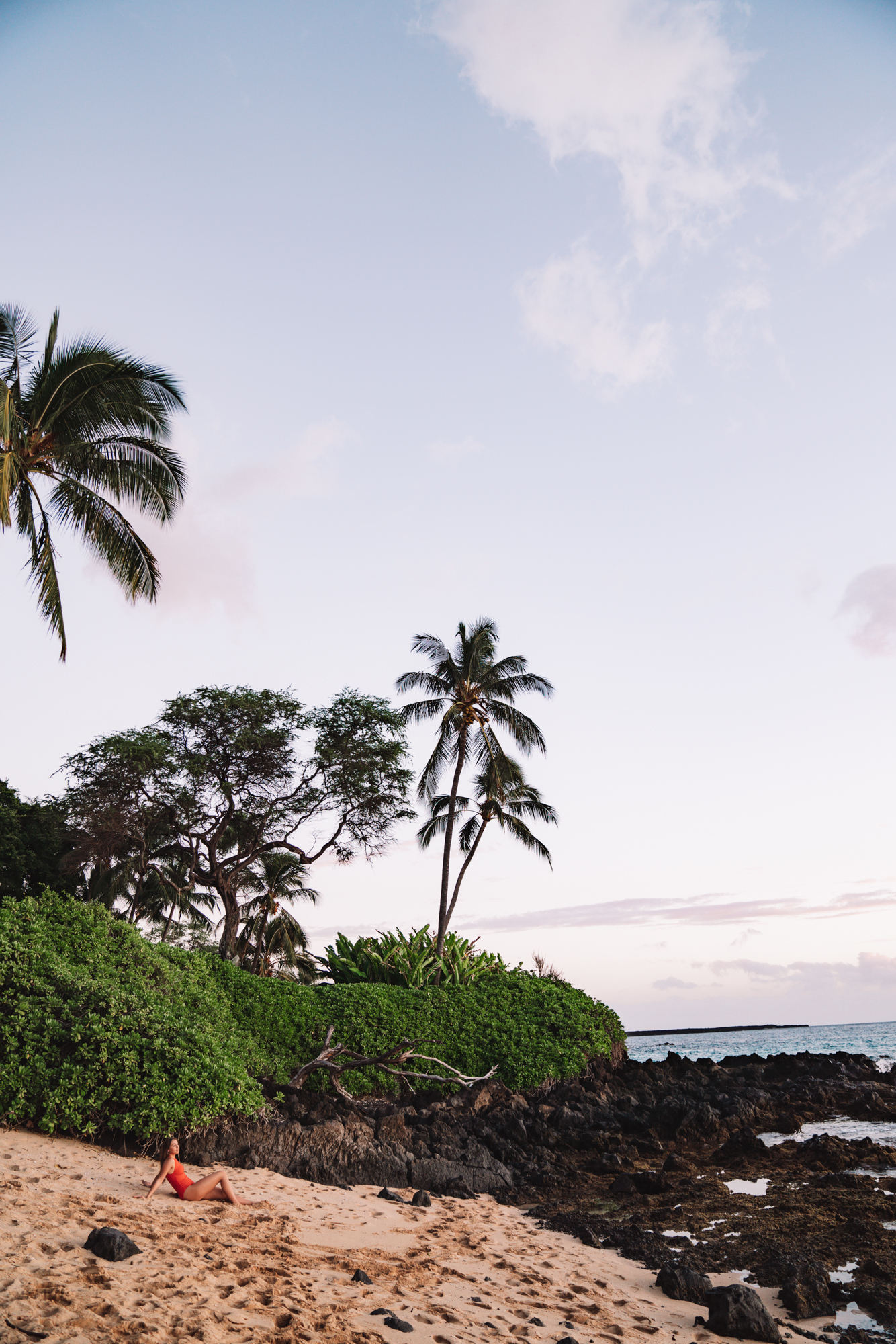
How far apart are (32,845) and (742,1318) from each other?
798 inches

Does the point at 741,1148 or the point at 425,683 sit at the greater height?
the point at 425,683

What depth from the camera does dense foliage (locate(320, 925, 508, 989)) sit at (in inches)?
803

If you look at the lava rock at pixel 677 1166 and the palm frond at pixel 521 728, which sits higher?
the palm frond at pixel 521 728

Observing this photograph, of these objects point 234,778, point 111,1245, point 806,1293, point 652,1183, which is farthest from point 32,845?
point 806,1293

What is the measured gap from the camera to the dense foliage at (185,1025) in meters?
→ 8.93

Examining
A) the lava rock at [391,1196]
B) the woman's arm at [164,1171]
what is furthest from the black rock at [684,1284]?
the woman's arm at [164,1171]

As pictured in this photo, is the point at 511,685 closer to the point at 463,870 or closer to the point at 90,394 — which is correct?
the point at 463,870

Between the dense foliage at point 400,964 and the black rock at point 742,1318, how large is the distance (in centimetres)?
1424

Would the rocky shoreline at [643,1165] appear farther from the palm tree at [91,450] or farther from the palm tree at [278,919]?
the palm tree at [278,919]

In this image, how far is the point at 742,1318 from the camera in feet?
19.2

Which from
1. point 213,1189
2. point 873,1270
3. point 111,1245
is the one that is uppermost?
point 111,1245

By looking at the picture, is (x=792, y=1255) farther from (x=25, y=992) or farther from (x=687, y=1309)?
(x=25, y=992)

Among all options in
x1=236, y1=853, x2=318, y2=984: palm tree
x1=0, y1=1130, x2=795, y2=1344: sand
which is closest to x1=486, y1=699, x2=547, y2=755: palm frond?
x1=236, y1=853, x2=318, y2=984: palm tree

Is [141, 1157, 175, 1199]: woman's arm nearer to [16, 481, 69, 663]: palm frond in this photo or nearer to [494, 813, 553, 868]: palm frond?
[16, 481, 69, 663]: palm frond
